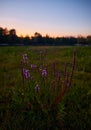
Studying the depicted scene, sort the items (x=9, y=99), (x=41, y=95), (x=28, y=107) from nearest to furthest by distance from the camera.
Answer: (x=28, y=107) < (x=41, y=95) < (x=9, y=99)

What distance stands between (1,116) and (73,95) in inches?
60.7

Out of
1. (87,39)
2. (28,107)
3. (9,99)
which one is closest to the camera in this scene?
(28,107)

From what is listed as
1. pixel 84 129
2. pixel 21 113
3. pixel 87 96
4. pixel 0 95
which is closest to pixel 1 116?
pixel 21 113

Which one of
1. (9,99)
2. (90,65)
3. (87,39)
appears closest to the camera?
(9,99)

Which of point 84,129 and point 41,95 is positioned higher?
point 41,95

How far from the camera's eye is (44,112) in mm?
3416

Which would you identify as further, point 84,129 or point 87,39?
point 87,39

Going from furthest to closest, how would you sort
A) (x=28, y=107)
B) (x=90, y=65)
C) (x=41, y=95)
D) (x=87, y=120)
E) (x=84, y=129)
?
1. (x=90, y=65)
2. (x=41, y=95)
3. (x=28, y=107)
4. (x=87, y=120)
5. (x=84, y=129)

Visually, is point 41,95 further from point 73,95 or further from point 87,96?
point 87,96

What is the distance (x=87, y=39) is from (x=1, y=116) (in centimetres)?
8463

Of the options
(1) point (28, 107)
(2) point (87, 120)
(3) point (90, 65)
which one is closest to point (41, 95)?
(1) point (28, 107)

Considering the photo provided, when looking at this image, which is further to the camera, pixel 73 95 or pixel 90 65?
pixel 90 65

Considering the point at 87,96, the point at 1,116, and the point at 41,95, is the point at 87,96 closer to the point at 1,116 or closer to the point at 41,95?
the point at 41,95

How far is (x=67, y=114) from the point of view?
11.2ft
